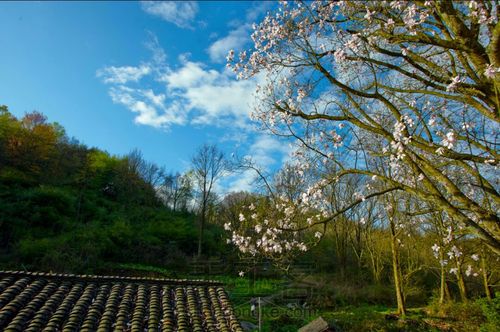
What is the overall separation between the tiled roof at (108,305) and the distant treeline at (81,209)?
579 inches

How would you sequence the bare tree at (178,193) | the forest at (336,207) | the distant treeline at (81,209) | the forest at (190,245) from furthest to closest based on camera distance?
the bare tree at (178,193) < the distant treeline at (81,209) < the forest at (190,245) < the forest at (336,207)

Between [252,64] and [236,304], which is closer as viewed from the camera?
[252,64]

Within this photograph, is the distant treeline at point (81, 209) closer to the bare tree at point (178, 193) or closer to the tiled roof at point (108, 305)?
the bare tree at point (178, 193)

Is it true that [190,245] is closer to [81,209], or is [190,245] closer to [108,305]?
[81,209]

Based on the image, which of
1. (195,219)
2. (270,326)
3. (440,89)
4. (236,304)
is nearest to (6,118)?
(195,219)

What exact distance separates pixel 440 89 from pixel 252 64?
343cm

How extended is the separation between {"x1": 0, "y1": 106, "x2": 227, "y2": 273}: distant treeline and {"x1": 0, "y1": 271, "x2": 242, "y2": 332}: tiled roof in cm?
1472

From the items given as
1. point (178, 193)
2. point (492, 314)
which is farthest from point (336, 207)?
point (178, 193)

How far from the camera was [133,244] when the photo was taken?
27.3 m

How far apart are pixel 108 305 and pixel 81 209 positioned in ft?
83.9

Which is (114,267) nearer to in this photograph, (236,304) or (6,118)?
(236,304)

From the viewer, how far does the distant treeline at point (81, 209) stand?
73.0ft

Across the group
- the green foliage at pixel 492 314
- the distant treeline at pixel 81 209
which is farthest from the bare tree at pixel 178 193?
the green foliage at pixel 492 314

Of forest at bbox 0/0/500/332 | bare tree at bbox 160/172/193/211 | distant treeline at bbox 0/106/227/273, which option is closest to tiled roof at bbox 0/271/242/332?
forest at bbox 0/0/500/332
